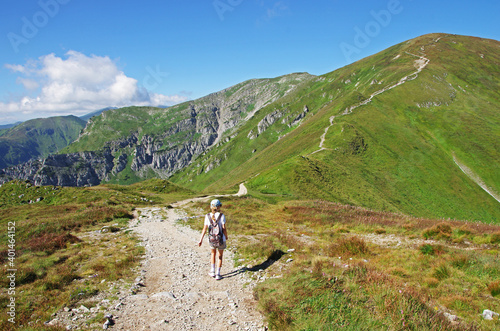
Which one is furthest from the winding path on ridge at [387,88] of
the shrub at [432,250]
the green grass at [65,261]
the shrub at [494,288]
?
the shrub at [494,288]

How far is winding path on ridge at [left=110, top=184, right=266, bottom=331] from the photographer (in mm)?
7305

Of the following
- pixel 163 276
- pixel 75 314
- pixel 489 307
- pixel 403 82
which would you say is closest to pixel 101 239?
pixel 163 276

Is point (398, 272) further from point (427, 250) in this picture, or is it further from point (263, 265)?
point (263, 265)

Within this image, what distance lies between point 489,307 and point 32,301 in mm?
15824

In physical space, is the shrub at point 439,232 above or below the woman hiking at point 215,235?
below

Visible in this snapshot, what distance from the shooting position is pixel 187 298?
893cm

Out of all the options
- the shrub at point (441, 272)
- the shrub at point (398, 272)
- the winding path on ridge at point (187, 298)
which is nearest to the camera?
the winding path on ridge at point (187, 298)

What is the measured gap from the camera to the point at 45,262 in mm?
Answer: 12344

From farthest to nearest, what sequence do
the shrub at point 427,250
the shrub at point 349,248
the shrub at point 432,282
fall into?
1. the shrub at point 349,248
2. the shrub at point 427,250
3. the shrub at point 432,282

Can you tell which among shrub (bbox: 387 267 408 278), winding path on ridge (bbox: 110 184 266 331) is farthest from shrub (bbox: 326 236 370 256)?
winding path on ridge (bbox: 110 184 266 331)

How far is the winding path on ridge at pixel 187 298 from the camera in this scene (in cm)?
730

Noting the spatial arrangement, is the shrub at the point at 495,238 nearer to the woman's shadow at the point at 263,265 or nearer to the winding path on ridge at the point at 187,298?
the woman's shadow at the point at 263,265

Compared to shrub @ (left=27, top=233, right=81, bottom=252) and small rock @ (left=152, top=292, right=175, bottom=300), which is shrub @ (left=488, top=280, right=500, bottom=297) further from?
shrub @ (left=27, top=233, right=81, bottom=252)

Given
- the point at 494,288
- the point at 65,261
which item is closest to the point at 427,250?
the point at 494,288
